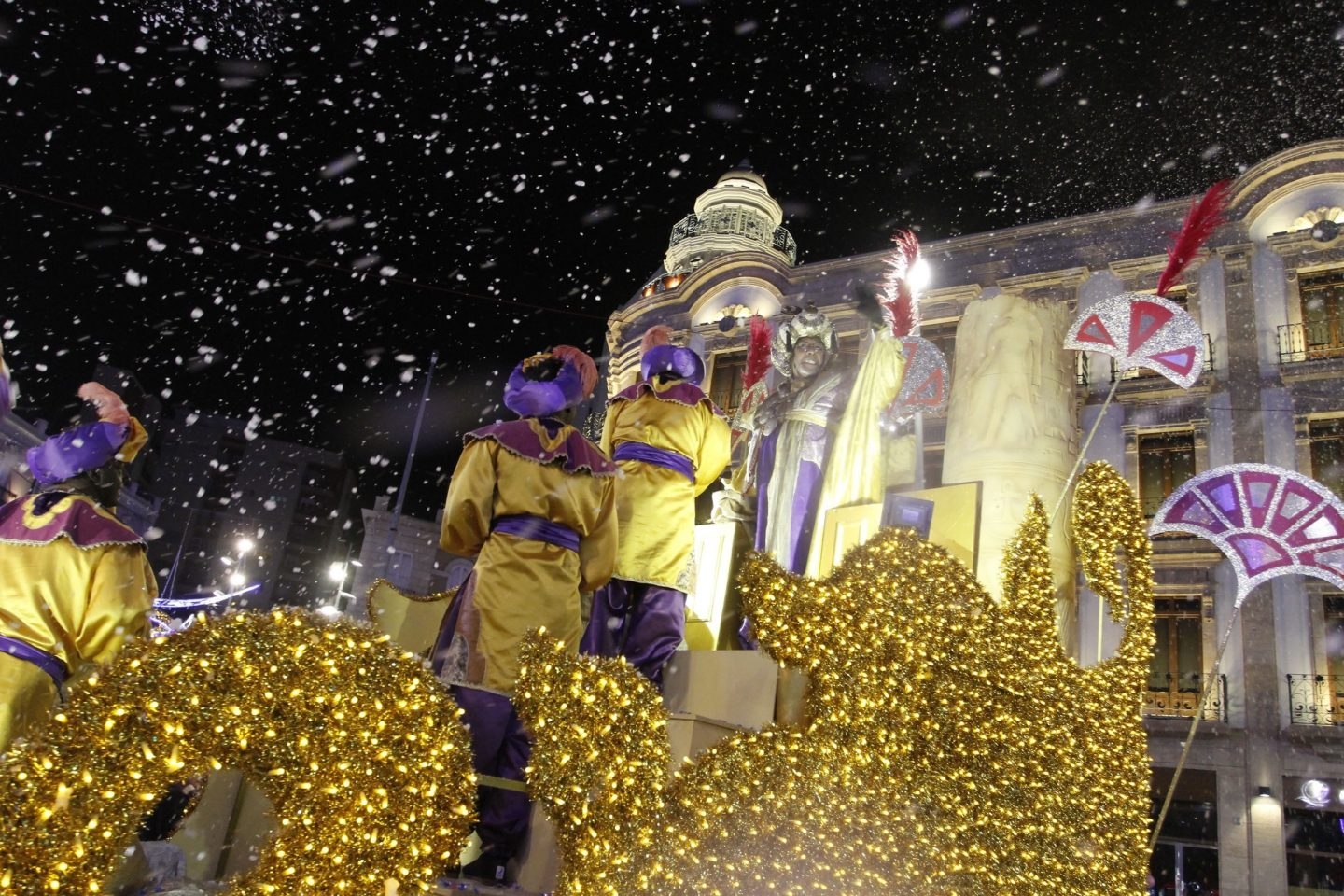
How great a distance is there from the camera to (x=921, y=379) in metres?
8.91

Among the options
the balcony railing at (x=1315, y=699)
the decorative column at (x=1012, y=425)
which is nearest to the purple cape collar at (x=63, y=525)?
the decorative column at (x=1012, y=425)

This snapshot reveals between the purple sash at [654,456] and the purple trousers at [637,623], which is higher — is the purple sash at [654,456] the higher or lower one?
the higher one

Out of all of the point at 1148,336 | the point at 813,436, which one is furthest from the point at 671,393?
the point at 1148,336

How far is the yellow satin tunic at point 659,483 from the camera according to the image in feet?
14.7

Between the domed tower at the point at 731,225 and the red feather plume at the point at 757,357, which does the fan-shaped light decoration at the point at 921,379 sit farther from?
the domed tower at the point at 731,225

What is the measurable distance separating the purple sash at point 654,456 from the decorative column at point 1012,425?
5148mm

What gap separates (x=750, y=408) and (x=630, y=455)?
2.62 meters

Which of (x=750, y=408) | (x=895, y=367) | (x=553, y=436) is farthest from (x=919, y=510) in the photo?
(x=553, y=436)

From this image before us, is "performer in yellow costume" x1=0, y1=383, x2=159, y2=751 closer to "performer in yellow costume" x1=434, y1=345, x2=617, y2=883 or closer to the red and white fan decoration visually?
"performer in yellow costume" x1=434, y1=345, x2=617, y2=883

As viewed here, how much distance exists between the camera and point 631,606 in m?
4.50

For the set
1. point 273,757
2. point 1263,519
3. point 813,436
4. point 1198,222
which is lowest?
point 273,757

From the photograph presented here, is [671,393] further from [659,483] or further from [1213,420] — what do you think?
[1213,420]

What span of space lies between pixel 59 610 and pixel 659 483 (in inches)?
103

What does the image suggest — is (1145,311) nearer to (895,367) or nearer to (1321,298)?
(895,367)
